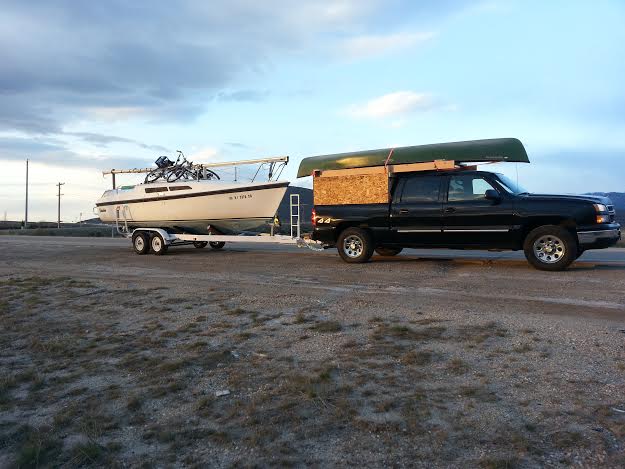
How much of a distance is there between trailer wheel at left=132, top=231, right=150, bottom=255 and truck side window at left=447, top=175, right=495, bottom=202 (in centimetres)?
922

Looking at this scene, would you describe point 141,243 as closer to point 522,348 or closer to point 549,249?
point 549,249

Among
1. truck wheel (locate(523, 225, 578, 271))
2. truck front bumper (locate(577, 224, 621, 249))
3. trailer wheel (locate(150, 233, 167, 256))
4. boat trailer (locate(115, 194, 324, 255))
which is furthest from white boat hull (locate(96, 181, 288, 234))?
truck front bumper (locate(577, 224, 621, 249))

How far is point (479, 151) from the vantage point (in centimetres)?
1091

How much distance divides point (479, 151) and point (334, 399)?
326 inches

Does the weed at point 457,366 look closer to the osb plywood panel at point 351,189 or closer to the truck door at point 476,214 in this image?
the truck door at point 476,214

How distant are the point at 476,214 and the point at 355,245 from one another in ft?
9.06

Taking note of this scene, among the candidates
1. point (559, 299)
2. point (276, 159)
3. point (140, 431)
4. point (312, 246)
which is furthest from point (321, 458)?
point (276, 159)

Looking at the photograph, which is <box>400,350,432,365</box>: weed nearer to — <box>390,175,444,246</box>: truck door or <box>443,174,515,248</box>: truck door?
<box>443,174,515,248</box>: truck door

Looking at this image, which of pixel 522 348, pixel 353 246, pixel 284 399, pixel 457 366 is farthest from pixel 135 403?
pixel 353 246

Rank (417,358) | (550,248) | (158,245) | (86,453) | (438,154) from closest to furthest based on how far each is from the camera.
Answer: (86,453), (417,358), (550,248), (438,154), (158,245)

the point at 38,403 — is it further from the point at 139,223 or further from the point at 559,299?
the point at 139,223

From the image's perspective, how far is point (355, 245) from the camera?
1197 centimetres

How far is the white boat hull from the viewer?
14.7m

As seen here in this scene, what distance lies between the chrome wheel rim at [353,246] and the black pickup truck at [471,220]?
0.9 inches
